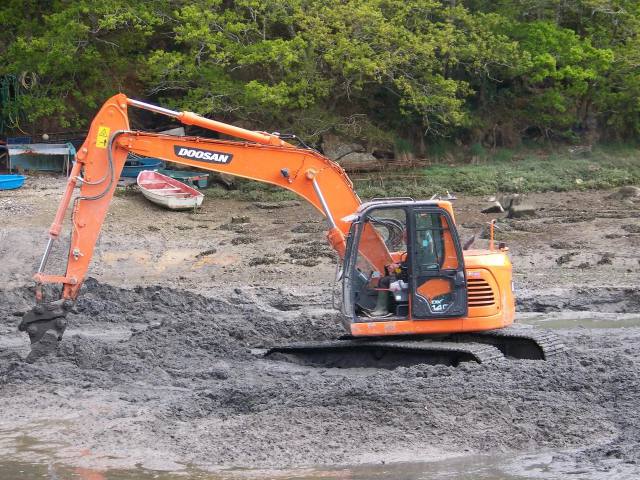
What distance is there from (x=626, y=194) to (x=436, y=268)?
50.3 ft

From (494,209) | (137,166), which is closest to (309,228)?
(494,209)

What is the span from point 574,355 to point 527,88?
867 inches

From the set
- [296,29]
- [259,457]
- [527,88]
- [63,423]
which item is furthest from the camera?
[527,88]

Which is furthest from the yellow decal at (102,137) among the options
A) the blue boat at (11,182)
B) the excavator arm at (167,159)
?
the blue boat at (11,182)

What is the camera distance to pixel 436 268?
12.3 meters

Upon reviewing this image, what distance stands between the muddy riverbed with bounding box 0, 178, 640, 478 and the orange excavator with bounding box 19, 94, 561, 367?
50 centimetres

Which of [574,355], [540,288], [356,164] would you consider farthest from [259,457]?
[356,164]

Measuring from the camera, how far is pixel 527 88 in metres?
33.4

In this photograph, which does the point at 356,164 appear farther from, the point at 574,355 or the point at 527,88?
the point at 574,355

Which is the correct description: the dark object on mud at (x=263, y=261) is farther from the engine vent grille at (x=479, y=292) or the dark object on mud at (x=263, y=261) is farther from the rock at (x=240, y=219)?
the engine vent grille at (x=479, y=292)

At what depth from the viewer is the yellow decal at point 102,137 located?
42.1ft

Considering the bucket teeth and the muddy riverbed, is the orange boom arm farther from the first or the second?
the muddy riverbed

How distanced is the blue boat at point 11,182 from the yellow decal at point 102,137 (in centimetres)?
1293

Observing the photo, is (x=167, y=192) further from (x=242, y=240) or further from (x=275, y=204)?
(x=242, y=240)
